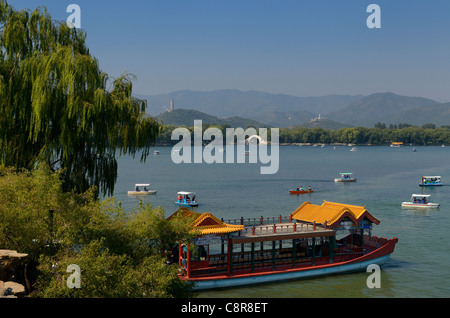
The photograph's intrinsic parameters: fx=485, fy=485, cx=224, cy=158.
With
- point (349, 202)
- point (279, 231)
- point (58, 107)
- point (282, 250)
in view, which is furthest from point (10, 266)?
point (349, 202)

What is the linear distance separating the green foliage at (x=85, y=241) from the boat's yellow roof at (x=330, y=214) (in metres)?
13.6

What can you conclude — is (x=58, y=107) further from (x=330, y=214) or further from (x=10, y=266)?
(x=330, y=214)

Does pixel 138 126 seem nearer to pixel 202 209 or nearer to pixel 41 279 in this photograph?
pixel 41 279

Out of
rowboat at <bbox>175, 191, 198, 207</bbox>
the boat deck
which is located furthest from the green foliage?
rowboat at <bbox>175, 191, 198, 207</bbox>

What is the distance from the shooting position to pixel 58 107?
23.1m

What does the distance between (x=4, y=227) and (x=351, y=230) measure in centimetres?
2216

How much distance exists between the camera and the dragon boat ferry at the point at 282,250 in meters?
26.1

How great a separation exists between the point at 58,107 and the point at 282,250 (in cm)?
1575

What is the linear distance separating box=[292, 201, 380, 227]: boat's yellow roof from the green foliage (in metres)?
13.6

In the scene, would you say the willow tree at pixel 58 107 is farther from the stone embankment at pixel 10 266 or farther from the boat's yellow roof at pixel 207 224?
the stone embankment at pixel 10 266

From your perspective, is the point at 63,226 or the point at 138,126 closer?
the point at 63,226

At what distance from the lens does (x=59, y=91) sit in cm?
2286
